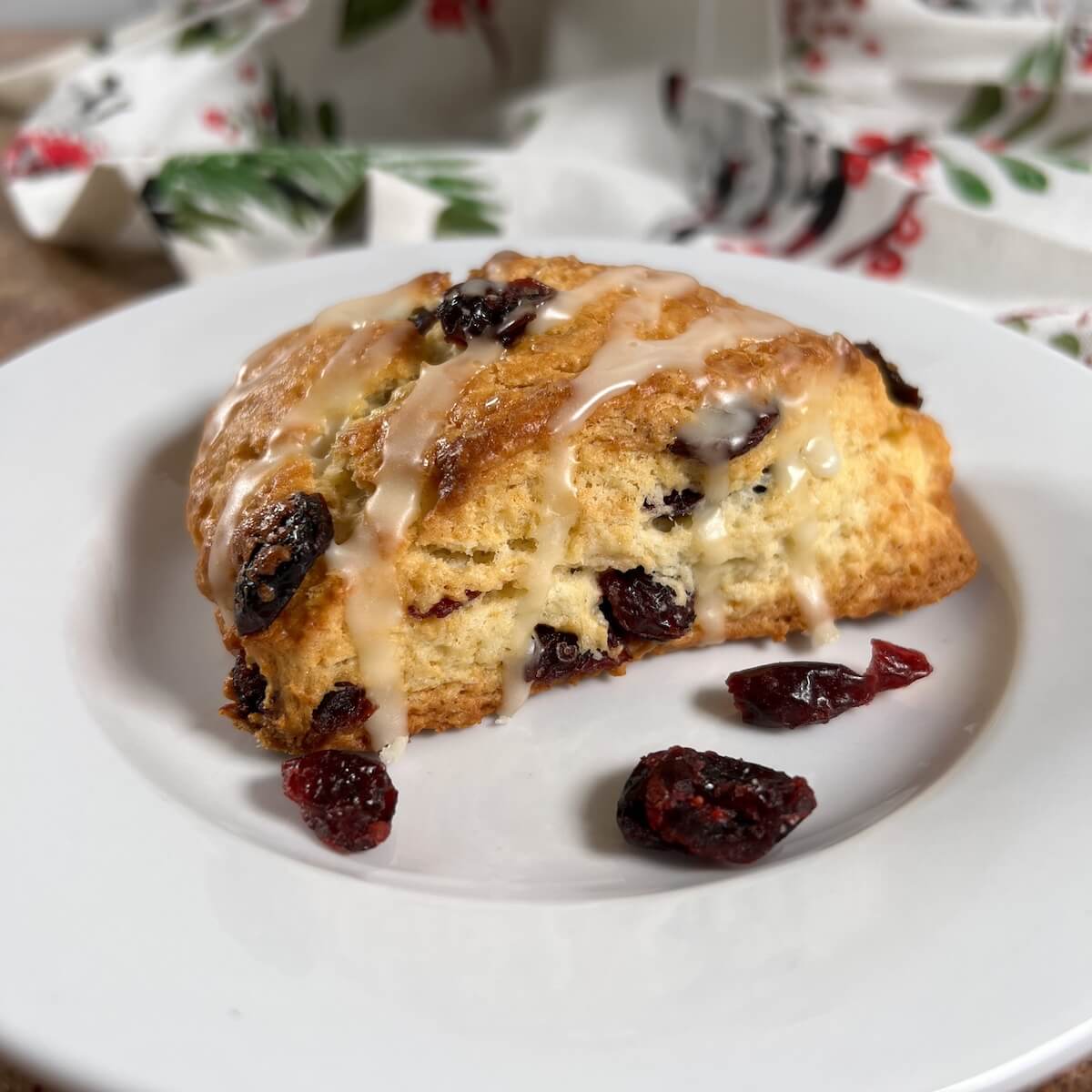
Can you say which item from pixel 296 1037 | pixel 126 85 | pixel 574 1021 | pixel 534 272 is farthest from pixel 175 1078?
pixel 126 85

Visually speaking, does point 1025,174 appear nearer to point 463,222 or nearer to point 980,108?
point 980,108

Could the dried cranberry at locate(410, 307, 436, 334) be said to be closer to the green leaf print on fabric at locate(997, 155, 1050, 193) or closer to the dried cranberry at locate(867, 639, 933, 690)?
the dried cranberry at locate(867, 639, 933, 690)

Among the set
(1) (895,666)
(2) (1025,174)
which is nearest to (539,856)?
(1) (895,666)

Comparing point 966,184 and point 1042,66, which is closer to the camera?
point 966,184

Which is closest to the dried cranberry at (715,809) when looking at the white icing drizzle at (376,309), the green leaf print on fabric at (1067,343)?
the white icing drizzle at (376,309)

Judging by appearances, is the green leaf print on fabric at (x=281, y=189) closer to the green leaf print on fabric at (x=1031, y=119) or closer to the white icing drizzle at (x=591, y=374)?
the white icing drizzle at (x=591, y=374)

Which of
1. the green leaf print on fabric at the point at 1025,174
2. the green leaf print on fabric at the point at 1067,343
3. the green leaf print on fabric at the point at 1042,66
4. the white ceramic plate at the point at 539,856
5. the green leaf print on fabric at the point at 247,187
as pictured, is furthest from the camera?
the green leaf print on fabric at the point at 1042,66

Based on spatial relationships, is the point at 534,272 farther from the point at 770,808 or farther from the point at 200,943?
the point at 200,943
